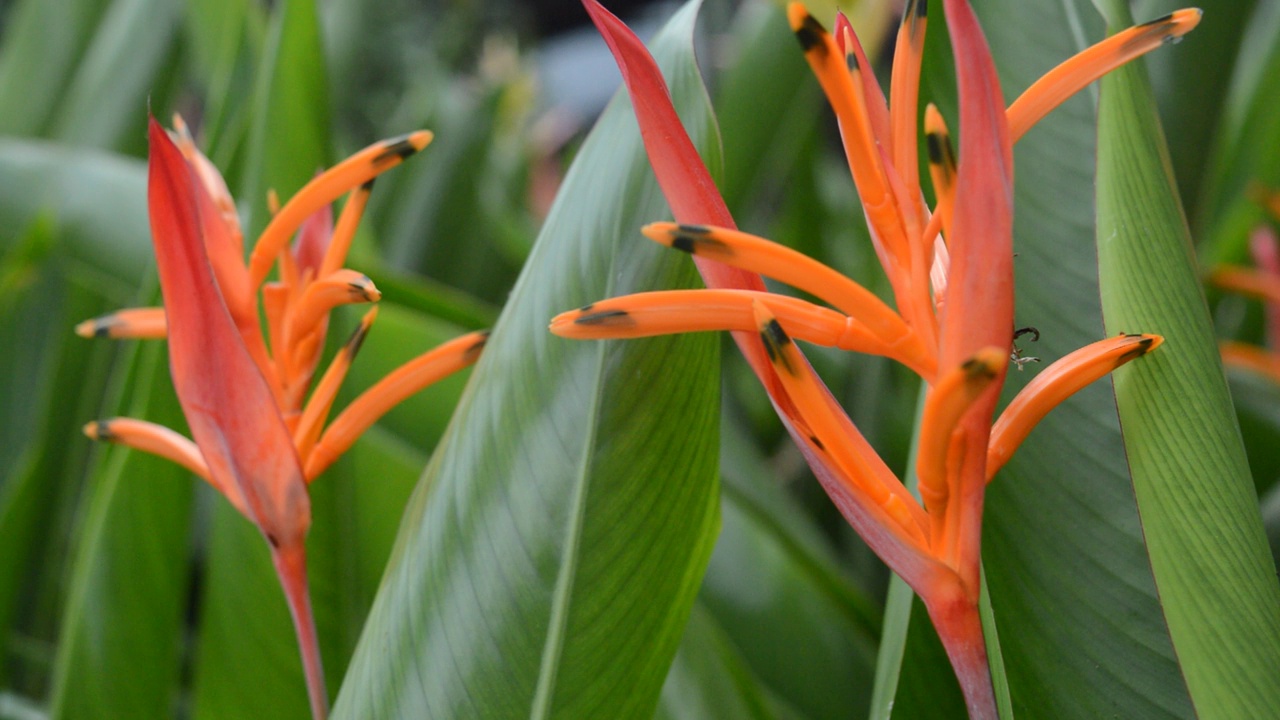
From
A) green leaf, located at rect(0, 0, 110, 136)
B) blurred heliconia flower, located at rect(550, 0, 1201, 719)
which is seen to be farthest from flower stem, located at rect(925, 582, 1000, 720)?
green leaf, located at rect(0, 0, 110, 136)

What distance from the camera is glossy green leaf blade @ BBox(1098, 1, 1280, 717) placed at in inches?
9.3

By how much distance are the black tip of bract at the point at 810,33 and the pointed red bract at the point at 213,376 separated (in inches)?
6.2

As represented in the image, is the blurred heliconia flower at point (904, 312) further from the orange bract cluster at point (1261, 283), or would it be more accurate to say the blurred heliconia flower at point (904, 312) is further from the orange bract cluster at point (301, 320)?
the orange bract cluster at point (1261, 283)

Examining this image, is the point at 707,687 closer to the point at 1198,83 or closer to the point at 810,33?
the point at 810,33

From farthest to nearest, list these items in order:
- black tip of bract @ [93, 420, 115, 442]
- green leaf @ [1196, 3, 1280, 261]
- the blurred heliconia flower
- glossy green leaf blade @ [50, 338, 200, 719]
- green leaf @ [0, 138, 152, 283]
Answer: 1. green leaf @ [1196, 3, 1280, 261]
2. green leaf @ [0, 138, 152, 283]
3. glossy green leaf blade @ [50, 338, 200, 719]
4. black tip of bract @ [93, 420, 115, 442]
5. the blurred heliconia flower

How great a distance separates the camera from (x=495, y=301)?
104 centimetres

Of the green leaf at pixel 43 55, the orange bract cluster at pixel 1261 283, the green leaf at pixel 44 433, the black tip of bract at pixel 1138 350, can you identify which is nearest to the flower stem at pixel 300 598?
the black tip of bract at pixel 1138 350

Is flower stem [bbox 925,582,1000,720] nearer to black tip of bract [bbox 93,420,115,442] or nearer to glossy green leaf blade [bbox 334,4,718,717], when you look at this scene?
glossy green leaf blade [bbox 334,4,718,717]

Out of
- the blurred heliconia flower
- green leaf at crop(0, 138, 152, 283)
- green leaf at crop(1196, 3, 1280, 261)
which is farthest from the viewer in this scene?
green leaf at crop(1196, 3, 1280, 261)

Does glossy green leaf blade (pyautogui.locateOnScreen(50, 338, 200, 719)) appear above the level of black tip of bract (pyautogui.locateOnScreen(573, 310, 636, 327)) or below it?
below

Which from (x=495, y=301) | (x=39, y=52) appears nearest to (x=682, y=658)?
(x=495, y=301)

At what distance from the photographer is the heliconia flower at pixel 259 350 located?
0.84 feet

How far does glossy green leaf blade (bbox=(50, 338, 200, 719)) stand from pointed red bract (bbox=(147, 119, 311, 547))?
7.3 inches

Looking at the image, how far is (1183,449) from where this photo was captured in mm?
252
